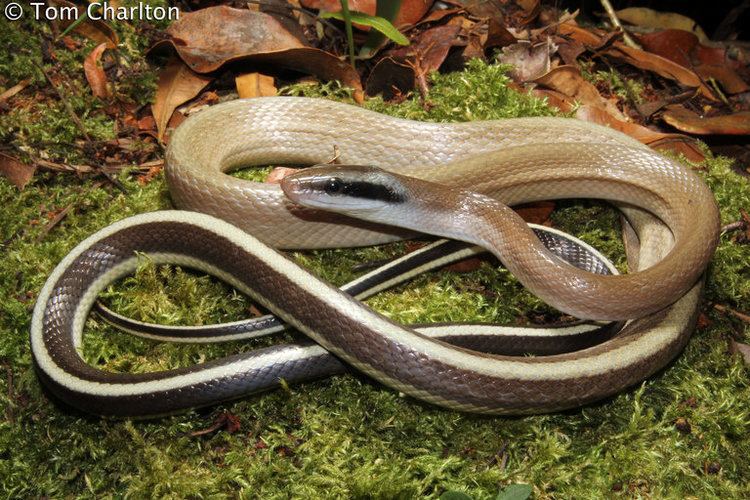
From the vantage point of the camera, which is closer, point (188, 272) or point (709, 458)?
point (709, 458)

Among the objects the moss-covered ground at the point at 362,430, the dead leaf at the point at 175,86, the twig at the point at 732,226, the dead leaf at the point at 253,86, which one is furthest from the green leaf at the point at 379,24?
the twig at the point at 732,226

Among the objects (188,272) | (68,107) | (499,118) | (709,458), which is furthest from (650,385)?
(68,107)

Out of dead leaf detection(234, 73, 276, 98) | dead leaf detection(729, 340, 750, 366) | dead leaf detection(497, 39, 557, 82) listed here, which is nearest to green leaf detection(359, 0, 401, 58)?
dead leaf detection(234, 73, 276, 98)

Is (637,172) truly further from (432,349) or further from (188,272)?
(188,272)

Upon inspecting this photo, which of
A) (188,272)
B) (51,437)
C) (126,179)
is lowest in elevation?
(51,437)

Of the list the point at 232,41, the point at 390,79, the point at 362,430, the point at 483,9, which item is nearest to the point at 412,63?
the point at 390,79

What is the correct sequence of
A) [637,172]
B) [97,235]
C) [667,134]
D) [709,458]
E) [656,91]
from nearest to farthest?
1. [709,458]
2. [97,235]
3. [637,172]
4. [667,134]
5. [656,91]

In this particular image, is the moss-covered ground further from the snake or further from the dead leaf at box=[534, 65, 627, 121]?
the dead leaf at box=[534, 65, 627, 121]
